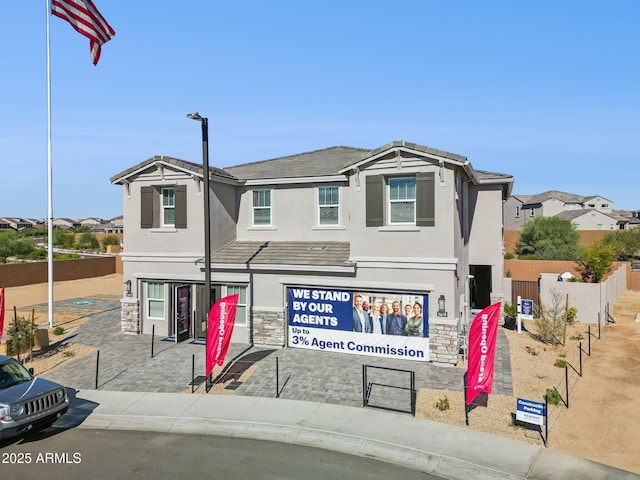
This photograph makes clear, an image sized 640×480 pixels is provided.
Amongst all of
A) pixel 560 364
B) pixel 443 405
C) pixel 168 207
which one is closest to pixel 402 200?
pixel 443 405

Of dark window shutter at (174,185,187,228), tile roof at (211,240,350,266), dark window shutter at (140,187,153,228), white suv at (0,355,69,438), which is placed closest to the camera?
white suv at (0,355,69,438)

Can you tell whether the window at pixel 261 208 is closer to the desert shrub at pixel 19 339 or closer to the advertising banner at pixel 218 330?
the advertising banner at pixel 218 330

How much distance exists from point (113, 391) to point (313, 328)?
6991 mm

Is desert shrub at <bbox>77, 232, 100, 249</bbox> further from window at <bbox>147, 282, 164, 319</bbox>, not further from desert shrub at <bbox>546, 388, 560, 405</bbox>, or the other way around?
desert shrub at <bbox>546, 388, 560, 405</bbox>

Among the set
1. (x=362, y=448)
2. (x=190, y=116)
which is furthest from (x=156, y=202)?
(x=362, y=448)

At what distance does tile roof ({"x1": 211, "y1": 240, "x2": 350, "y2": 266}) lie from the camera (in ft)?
54.0

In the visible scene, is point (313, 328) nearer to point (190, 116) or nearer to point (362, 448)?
point (362, 448)

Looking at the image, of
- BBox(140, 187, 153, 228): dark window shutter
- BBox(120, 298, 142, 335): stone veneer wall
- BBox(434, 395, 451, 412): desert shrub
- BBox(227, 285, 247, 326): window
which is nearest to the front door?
BBox(120, 298, 142, 335): stone veneer wall

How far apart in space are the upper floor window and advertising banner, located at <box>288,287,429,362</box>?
8.72 feet

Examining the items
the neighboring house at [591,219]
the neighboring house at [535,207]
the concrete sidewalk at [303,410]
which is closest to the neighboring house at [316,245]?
the concrete sidewalk at [303,410]

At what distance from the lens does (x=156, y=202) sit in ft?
61.6

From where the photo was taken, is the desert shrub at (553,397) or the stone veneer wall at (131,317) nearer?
the desert shrub at (553,397)

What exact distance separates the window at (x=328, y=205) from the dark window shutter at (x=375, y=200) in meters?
2.78

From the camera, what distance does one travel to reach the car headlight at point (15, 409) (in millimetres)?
8982
